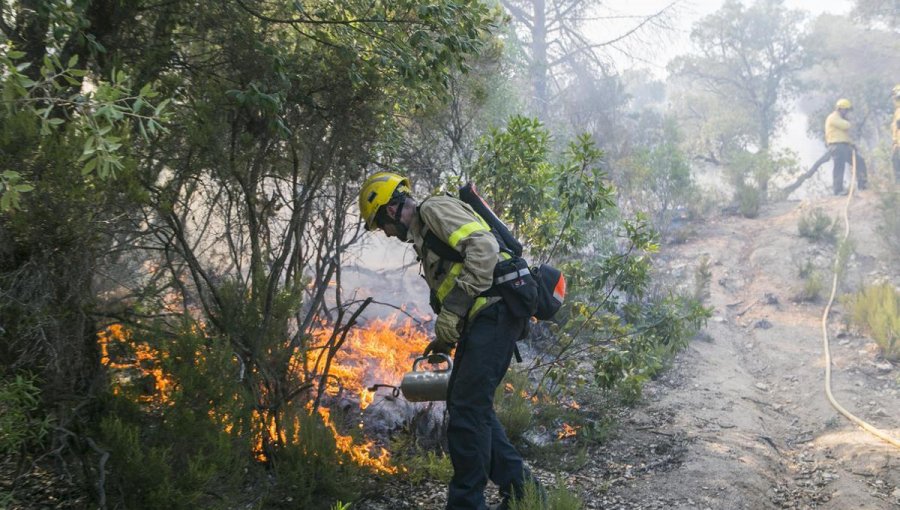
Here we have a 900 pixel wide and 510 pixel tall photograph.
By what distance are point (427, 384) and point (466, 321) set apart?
0.45m

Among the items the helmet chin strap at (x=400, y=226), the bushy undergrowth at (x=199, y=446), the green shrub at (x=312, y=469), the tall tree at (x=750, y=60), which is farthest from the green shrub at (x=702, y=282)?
the tall tree at (x=750, y=60)

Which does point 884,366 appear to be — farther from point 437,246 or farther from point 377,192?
point 377,192

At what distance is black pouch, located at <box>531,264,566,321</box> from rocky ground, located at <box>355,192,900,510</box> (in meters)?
1.25

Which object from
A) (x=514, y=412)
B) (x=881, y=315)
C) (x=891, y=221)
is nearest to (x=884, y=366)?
(x=881, y=315)

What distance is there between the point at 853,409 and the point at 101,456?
664cm

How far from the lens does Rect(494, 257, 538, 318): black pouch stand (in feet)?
11.0

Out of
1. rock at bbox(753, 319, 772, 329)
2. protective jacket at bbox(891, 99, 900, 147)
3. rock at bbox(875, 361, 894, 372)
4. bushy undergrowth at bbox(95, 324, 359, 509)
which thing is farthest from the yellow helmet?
protective jacket at bbox(891, 99, 900, 147)

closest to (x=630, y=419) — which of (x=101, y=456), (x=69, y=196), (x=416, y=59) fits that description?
(x=416, y=59)

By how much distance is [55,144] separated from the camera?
2.30 metres

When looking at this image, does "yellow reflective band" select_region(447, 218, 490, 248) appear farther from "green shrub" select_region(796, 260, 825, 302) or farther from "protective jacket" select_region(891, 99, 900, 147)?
"protective jacket" select_region(891, 99, 900, 147)

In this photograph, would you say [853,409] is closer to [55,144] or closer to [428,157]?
[428,157]

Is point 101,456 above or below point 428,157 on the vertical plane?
below

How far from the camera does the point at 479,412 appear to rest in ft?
10.8

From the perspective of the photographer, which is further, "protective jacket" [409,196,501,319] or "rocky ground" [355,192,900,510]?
"rocky ground" [355,192,900,510]
